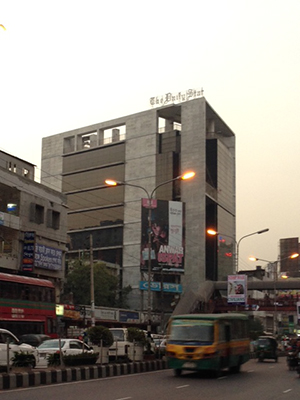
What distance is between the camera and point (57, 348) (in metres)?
23.6

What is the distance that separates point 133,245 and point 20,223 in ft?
166

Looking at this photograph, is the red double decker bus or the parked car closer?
the parked car

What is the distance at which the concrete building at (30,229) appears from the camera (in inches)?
2116

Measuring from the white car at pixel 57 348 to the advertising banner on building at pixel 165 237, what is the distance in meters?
59.6

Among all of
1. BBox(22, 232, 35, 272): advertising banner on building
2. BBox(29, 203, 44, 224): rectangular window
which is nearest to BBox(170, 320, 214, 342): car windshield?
BBox(22, 232, 35, 272): advertising banner on building

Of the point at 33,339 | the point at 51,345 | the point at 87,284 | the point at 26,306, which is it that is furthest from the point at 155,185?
the point at 51,345

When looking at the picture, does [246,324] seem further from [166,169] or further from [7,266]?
[166,169]

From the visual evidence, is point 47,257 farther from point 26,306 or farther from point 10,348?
point 10,348

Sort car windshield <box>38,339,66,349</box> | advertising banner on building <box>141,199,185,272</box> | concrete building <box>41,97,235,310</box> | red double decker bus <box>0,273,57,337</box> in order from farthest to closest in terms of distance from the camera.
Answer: concrete building <box>41,97,235,310</box> → advertising banner on building <box>141,199,185,272</box> → red double decker bus <box>0,273,57,337</box> → car windshield <box>38,339,66,349</box>

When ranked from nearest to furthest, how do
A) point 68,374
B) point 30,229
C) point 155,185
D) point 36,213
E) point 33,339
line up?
point 68,374 < point 33,339 < point 30,229 < point 36,213 < point 155,185

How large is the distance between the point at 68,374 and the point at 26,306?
12.8m

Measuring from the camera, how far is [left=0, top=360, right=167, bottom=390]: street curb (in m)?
16.6

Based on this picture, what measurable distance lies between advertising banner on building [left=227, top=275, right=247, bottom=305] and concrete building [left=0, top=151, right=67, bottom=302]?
19.4m

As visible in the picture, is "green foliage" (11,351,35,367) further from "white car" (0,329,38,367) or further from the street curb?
"white car" (0,329,38,367)
